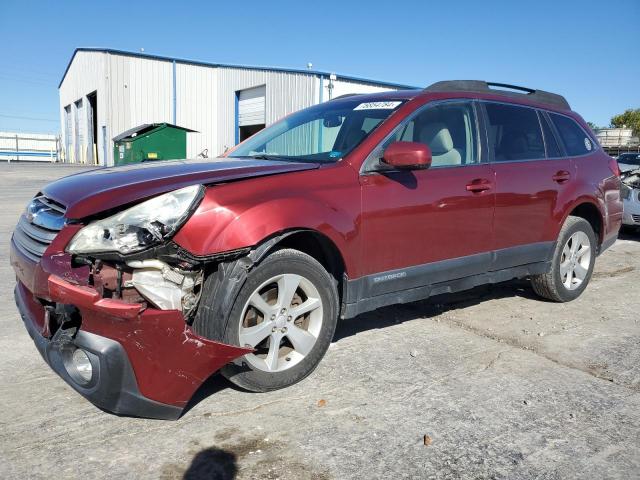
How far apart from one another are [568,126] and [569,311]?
1728 mm

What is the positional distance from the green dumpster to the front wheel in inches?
526

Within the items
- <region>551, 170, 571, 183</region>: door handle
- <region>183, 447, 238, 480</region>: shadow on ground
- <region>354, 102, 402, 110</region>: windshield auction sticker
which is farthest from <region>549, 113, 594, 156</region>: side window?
<region>183, 447, 238, 480</region>: shadow on ground

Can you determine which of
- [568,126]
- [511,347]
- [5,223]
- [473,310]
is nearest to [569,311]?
[473,310]

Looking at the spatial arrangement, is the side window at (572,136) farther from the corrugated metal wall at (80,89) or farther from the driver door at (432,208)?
the corrugated metal wall at (80,89)

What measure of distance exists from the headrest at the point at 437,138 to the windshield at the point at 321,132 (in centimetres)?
29

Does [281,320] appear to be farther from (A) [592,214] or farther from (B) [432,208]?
(A) [592,214]

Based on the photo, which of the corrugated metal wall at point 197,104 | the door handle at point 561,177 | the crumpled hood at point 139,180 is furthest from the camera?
the corrugated metal wall at point 197,104

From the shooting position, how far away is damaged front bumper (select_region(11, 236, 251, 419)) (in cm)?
240

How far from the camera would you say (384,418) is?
2795mm

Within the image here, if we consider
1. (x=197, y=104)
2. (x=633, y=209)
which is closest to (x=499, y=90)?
(x=633, y=209)

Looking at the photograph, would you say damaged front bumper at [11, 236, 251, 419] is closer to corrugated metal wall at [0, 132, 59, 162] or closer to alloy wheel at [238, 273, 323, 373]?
alloy wheel at [238, 273, 323, 373]

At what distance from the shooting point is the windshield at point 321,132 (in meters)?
3.62

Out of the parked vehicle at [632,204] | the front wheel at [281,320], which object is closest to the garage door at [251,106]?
the parked vehicle at [632,204]

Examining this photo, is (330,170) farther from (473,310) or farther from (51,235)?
(473,310)
